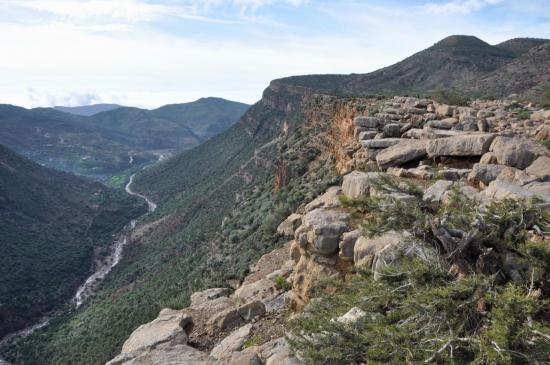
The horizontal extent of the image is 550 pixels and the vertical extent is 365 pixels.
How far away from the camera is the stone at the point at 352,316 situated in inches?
316

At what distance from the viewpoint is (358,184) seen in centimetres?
1249

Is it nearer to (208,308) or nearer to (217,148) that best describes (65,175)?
(217,148)

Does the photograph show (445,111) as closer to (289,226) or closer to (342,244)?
(289,226)

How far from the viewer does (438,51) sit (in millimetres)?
89250

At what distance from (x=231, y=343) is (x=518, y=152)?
9519 mm

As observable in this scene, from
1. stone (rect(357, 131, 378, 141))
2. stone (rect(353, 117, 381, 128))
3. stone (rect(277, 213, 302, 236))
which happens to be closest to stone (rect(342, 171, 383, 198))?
stone (rect(277, 213, 302, 236))

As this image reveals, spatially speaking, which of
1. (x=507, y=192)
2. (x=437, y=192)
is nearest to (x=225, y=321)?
(x=437, y=192)

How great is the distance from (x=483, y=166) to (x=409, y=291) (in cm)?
570

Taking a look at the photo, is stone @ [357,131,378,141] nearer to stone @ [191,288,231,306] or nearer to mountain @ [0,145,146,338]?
stone @ [191,288,231,306]

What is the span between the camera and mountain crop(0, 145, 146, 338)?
170 feet

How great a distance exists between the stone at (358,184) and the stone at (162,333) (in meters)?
6.39

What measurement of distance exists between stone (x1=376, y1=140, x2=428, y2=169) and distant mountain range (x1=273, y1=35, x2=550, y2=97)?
168 ft

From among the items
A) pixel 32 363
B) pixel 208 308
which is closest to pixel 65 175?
pixel 32 363

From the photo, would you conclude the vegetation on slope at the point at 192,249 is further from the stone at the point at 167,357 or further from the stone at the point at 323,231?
the stone at the point at 323,231
